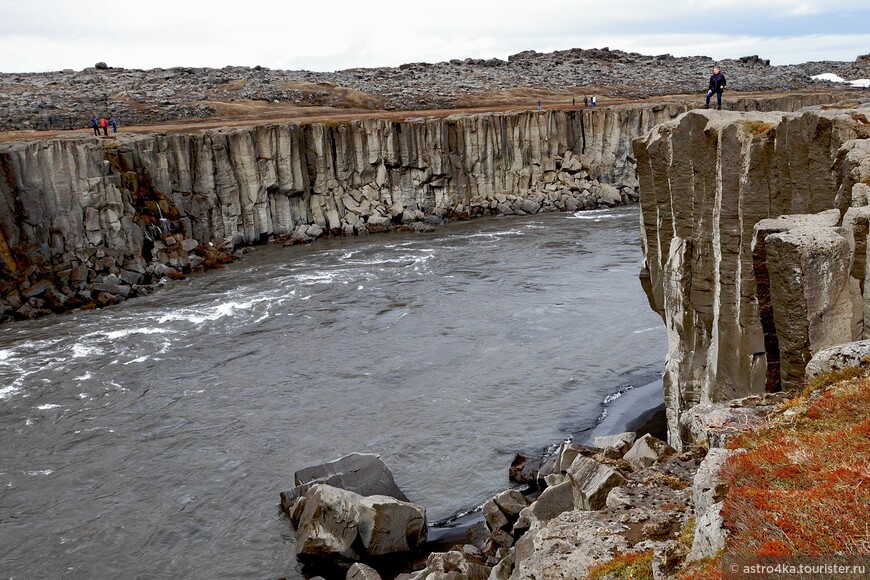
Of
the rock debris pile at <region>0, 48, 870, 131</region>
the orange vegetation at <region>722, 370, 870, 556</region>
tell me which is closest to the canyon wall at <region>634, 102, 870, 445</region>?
the orange vegetation at <region>722, 370, 870, 556</region>

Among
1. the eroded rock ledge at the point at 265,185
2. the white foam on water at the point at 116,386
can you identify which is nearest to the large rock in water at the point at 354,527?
the white foam on water at the point at 116,386

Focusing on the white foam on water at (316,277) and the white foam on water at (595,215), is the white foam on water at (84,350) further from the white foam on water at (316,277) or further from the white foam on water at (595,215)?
the white foam on water at (595,215)

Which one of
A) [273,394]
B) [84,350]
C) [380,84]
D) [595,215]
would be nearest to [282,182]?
[595,215]

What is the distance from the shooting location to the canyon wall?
13180 mm

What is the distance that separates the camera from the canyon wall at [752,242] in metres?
13.2

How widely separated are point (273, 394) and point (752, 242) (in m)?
18.3

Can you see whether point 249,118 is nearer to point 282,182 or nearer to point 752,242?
point 282,182

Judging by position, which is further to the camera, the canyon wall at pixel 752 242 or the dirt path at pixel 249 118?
the dirt path at pixel 249 118

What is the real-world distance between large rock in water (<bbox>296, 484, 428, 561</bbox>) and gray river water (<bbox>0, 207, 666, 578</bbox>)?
0.99 meters

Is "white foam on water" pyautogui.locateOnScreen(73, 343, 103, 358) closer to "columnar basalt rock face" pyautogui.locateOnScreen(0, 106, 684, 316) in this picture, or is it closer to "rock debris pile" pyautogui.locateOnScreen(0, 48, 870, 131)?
"columnar basalt rock face" pyautogui.locateOnScreen(0, 106, 684, 316)

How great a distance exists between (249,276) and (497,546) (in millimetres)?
30819

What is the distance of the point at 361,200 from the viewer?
5931 centimetres

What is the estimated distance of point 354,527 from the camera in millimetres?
18656

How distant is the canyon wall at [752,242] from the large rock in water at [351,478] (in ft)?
25.6
